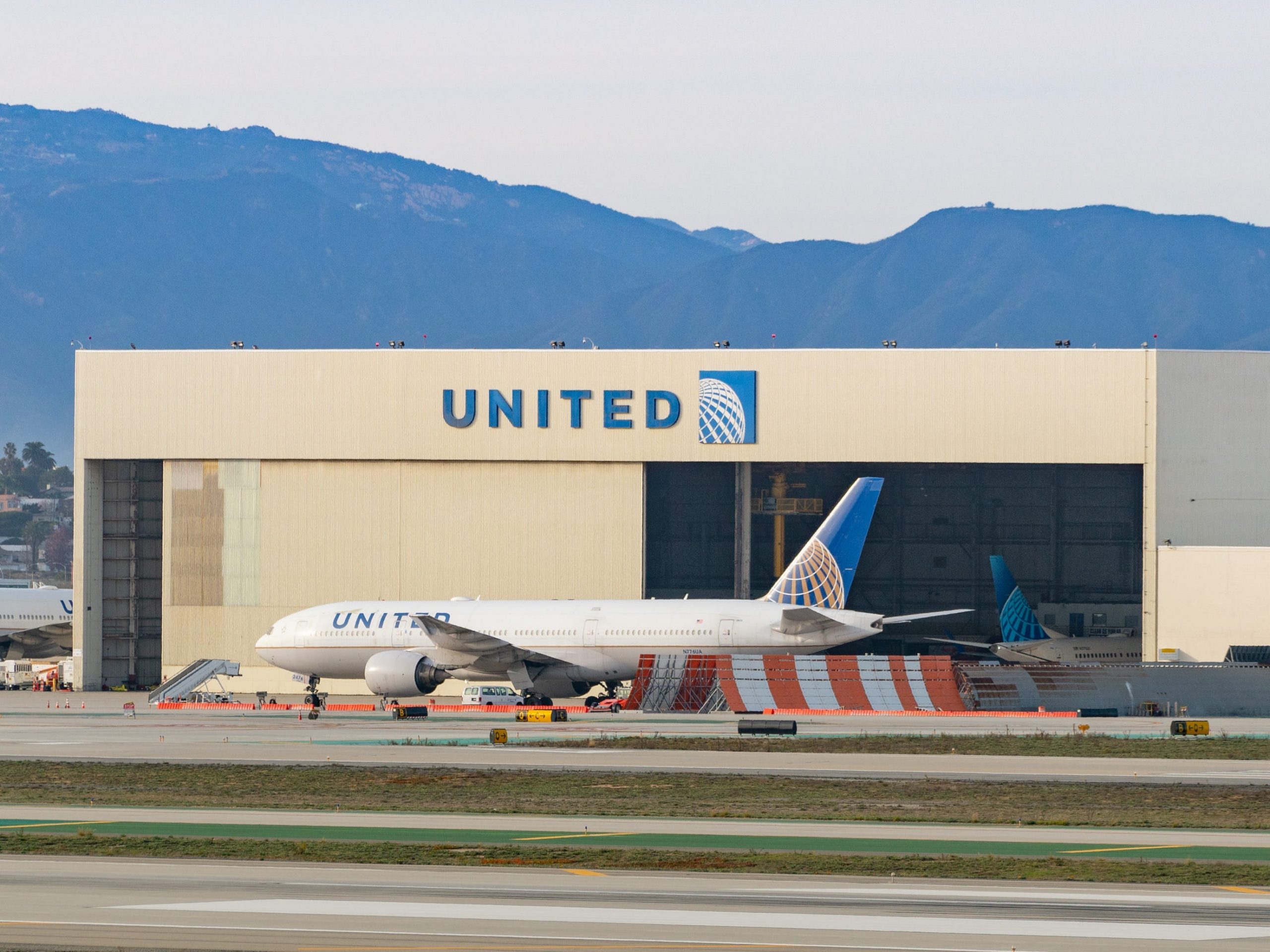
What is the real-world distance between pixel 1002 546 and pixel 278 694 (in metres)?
34.2

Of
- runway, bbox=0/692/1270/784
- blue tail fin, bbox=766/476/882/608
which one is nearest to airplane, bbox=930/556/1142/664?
blue tail fin, bbox=766/476/882/608

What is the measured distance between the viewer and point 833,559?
56.4 m

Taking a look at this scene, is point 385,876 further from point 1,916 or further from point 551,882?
point 1,916

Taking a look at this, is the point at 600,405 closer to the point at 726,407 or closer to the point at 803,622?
the point at 726,407

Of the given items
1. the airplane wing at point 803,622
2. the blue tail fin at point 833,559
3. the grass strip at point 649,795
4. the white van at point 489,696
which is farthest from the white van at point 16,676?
the grass strip at point 649,795

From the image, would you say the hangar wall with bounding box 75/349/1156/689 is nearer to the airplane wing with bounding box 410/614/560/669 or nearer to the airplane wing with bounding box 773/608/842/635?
the airplane wing with bounding box 410/614/560/669

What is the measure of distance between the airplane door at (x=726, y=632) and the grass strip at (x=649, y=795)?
2242 cm

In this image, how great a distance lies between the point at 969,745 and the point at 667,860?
1871 cm

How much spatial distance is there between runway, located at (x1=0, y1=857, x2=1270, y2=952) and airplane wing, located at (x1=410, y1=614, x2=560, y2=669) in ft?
115

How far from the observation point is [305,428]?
68.4 metres

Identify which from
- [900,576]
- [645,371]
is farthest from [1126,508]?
[645,371]

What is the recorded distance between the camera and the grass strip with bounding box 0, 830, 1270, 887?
61.9 ft

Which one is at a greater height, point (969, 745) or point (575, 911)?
point (575, 911)

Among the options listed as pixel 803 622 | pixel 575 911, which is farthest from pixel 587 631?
pixel 575 911
